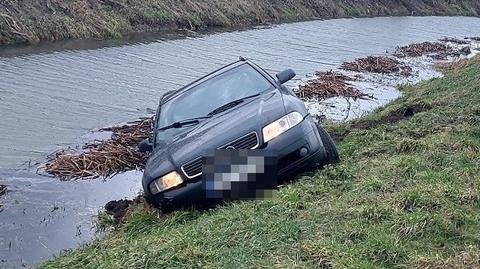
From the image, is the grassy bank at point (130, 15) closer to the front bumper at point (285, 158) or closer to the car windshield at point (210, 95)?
the car windshield at point (210, 95)

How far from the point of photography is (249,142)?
581 cm

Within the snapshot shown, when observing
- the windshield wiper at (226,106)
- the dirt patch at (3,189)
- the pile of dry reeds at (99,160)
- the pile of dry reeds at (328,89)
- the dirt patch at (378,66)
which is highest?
the windshield wiper at (226,106)

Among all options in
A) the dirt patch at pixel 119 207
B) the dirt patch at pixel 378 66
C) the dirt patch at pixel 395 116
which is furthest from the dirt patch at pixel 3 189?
the dirt patch at pixel 378 66

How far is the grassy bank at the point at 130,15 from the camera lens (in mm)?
21188

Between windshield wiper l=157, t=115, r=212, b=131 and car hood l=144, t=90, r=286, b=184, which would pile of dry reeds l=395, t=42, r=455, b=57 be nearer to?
windshield wiper l=157, t=115, r=212, b=131

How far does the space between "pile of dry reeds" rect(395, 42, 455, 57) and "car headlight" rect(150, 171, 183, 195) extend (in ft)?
69.4

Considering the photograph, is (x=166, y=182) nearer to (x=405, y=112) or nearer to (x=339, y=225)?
(x=339, y=225)

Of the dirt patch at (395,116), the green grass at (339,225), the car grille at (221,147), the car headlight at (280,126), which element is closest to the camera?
the green grass at (339,225)

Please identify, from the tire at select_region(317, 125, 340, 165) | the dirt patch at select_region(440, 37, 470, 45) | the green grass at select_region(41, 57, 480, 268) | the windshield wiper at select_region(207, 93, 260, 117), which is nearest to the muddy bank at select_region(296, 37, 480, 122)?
the dirt patch at select_region(440, 37, 470, 45)

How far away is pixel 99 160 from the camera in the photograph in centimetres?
942

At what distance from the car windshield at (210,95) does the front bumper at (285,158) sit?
1112 millimetres

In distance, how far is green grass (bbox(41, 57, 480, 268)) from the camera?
171 inches

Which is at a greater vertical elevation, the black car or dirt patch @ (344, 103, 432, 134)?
the black car

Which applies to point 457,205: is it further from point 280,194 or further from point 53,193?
point 53,193
